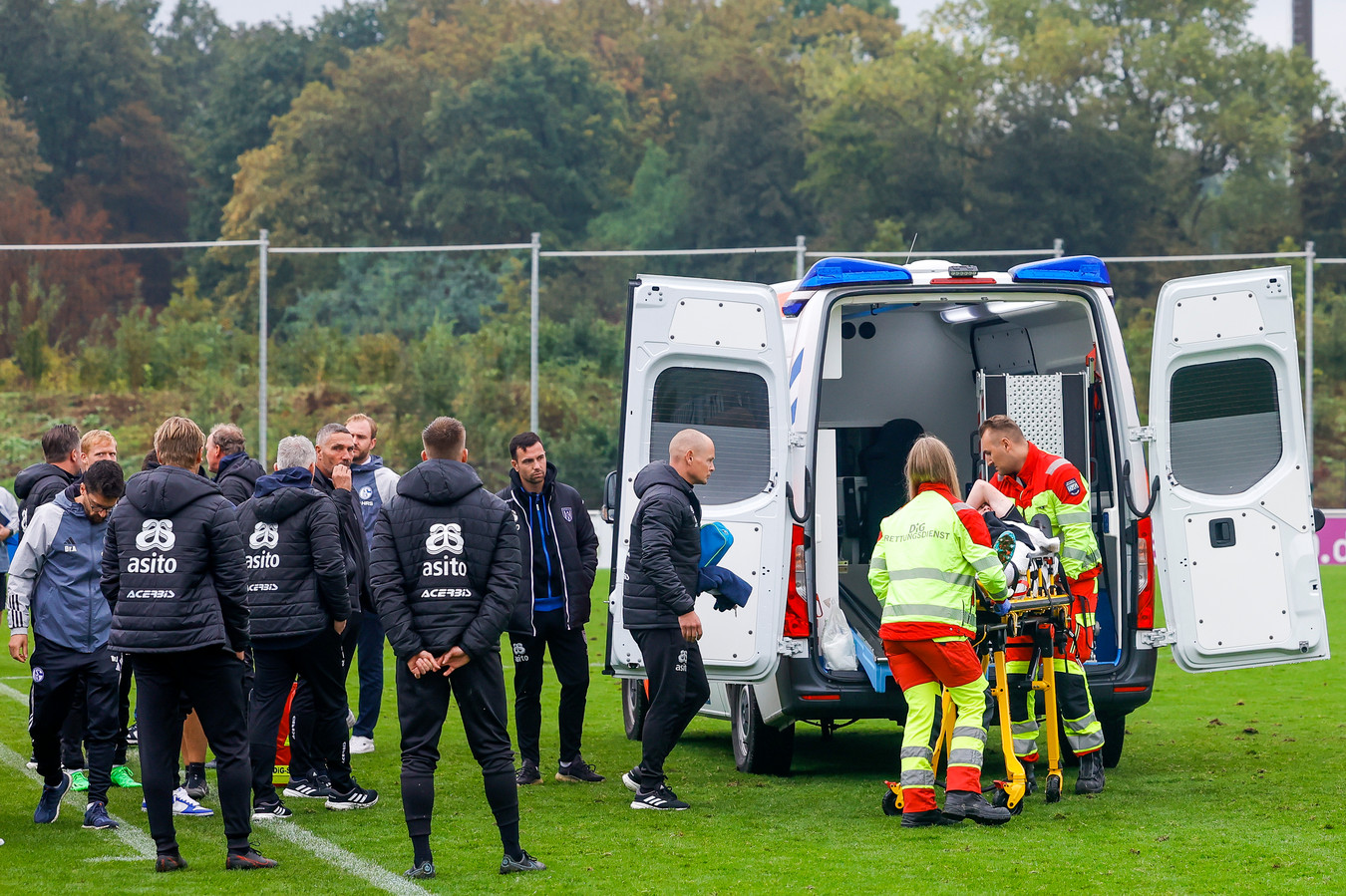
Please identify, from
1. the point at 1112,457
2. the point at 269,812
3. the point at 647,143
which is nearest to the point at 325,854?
the point at 269,812

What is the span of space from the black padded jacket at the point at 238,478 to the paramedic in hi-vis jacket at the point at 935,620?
115 inches

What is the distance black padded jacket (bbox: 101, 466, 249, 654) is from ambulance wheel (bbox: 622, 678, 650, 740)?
308 centimetres

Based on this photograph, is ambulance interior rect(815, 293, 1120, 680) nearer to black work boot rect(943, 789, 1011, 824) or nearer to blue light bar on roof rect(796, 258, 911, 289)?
blue light bar on roof rect(796, 258, 911, 289)

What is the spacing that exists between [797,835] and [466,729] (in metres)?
1.46

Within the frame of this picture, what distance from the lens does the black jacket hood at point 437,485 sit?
5.71 meters

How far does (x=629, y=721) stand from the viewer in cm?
900

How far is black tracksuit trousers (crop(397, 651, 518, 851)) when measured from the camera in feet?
18.7

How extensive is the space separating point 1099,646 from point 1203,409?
1.27 m

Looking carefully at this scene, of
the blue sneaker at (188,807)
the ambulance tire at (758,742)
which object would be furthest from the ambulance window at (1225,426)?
the blue sneaker at (188,807)

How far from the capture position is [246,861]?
5883 millimetres

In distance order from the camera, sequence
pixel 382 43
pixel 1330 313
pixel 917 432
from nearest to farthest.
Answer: pixel 917 432 < pixel 1330 313 < pixel 382 43

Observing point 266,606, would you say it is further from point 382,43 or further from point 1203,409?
point 382,43

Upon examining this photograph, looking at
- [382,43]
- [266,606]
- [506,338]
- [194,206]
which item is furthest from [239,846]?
[382,43]

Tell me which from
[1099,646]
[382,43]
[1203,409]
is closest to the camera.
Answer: [1203,409]
